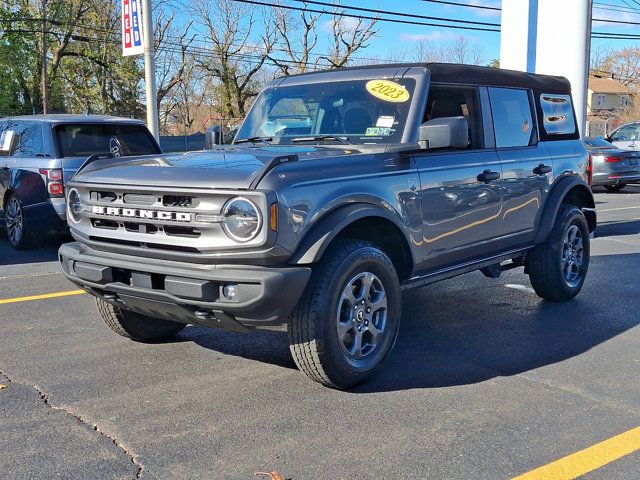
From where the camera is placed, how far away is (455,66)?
208 inches

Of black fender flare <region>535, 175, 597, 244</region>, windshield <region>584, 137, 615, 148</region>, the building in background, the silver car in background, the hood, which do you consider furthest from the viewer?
the building in background

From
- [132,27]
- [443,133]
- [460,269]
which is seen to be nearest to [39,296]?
[460,269]

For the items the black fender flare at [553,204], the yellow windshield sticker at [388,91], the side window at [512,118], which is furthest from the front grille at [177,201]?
the black fender flare at [553,204]

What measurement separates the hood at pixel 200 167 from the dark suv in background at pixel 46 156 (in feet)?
14.4

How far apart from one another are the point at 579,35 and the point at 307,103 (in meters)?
8.78

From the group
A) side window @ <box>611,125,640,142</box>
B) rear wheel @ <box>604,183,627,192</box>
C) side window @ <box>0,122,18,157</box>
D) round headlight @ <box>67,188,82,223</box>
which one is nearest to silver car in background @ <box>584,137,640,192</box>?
rear wheel @ <box>604,183,627,192</box>

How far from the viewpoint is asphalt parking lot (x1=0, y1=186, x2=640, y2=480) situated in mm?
3268

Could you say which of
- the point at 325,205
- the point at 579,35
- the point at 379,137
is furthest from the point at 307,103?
the point at 579,35

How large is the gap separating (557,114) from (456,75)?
1758 millimetres

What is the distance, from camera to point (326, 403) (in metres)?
3.98

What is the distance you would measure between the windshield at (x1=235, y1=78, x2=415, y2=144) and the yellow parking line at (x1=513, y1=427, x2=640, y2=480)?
7.58 feet

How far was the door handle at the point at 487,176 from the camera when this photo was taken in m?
5.14

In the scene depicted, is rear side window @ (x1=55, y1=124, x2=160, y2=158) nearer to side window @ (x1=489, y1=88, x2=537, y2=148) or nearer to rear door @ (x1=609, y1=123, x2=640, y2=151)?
side window @ (x1=489, y1=88, x2=537, y2=148)

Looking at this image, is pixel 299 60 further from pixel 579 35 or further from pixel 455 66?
pixel 455 66
